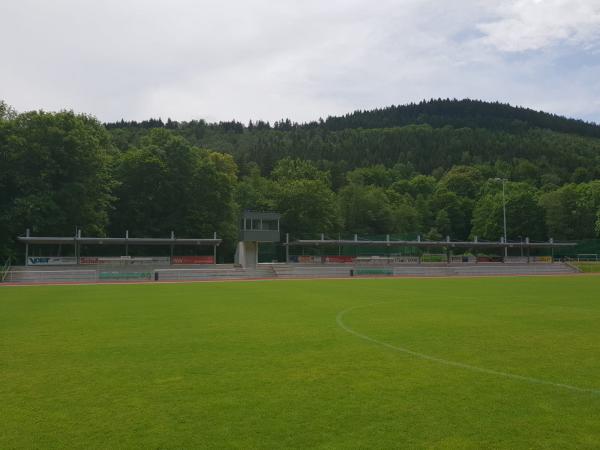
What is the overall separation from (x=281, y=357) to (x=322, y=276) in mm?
40296

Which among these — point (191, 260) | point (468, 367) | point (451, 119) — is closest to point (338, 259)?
point (191, 260)

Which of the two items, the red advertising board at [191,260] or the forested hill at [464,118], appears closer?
the red advertising board at [191,260]

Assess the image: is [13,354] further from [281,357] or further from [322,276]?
[322,276]

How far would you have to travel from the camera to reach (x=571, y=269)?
57094mm

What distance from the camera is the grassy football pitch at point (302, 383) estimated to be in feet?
18.6

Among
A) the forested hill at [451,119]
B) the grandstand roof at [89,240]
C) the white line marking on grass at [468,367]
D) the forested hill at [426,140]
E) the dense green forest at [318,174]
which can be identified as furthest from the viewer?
the forested hill at [451,119]

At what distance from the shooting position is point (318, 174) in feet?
318

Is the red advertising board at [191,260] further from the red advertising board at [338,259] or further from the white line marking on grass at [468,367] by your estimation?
the white line marking on grass at [468,367]

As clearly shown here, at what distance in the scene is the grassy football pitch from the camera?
5684 mm

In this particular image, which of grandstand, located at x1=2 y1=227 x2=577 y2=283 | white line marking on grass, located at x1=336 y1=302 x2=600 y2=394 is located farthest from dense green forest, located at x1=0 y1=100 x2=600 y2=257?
white line marking on grass, located at x1=336 y1=302 x2=600 y2=394

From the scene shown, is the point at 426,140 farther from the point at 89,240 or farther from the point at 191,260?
the point at 89,240

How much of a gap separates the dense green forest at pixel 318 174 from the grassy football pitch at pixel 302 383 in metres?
43.4

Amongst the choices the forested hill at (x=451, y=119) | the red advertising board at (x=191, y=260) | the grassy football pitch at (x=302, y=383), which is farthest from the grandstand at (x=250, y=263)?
the forested hill at (x=451, y=119)

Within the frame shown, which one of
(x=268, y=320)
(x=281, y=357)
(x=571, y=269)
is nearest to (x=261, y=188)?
(x=571, y=269)
